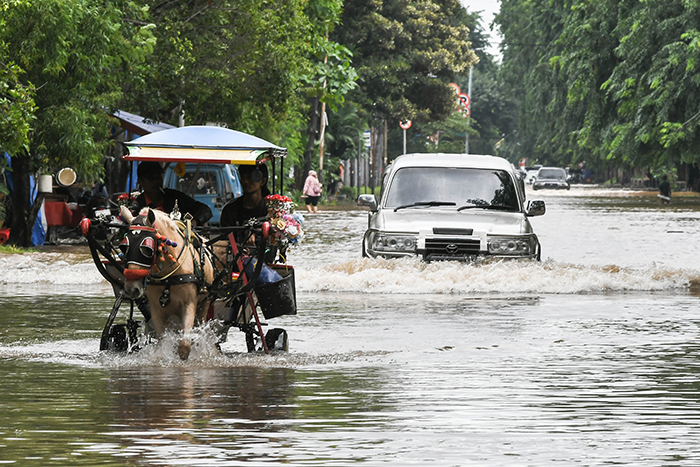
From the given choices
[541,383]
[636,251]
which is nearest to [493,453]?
[541,383]

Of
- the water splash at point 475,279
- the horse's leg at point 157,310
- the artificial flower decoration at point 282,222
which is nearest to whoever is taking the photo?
the horse's leg at point 157,310

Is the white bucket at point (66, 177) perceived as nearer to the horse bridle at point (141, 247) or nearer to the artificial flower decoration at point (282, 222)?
the artificial flower decoration at point (282, 222)

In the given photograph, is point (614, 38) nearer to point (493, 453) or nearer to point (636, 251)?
point (636, 251)

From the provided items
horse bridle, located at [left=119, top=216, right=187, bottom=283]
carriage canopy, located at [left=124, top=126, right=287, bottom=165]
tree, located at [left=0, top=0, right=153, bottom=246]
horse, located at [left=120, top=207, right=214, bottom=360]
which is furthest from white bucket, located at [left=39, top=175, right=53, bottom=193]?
horse bridle, located at [left=119, top=216, right=187, bottom=283]

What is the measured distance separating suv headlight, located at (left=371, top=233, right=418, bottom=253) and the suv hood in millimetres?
90

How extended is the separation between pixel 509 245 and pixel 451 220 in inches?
33.4

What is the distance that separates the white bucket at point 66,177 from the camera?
2839 cm

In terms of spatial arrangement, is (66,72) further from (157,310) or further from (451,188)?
(157,310)

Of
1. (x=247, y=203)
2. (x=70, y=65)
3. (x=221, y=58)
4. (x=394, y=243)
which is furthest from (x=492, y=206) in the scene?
(x=221, y=58)

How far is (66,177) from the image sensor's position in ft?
Result: 94.0

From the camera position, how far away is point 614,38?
61.5m

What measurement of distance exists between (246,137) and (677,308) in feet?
22.2

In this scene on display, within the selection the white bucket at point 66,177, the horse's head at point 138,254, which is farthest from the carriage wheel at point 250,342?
the white bucket at point 66,177

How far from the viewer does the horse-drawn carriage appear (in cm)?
1002
